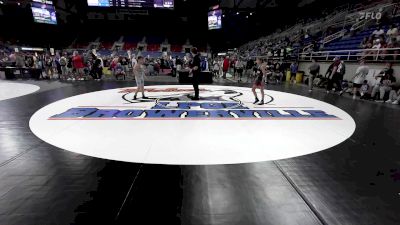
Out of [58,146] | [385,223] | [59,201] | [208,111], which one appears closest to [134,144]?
[58,146]

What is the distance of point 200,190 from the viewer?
96.2 inches

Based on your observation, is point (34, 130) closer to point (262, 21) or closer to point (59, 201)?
point (59, 201)

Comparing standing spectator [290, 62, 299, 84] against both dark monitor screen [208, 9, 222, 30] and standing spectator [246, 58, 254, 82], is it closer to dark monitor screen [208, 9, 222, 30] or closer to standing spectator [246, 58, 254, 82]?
standing spectator [246, 58, 254, 82]

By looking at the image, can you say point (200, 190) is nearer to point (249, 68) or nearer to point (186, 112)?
point (186, 112)

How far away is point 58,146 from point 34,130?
45.9 inches

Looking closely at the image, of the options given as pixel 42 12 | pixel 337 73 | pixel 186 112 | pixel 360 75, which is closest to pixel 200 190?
pixel 186 112

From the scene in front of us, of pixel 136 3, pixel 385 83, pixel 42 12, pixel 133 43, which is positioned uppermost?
pixel 42 12

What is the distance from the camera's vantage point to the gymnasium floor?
2.04m

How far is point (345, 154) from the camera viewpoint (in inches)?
133

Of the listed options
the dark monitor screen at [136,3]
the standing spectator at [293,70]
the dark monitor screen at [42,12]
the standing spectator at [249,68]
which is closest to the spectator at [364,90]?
the standing spectator at [293,70]

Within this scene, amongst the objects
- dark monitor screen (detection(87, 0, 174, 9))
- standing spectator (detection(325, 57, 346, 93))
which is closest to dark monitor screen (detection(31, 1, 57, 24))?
dark monitor screen (detection(87, 0, 174, 9))

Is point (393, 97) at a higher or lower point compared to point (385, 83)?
lower

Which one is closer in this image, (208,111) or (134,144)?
(134,144)

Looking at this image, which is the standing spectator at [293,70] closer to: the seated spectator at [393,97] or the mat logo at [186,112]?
the seated spectator at [393,97]
